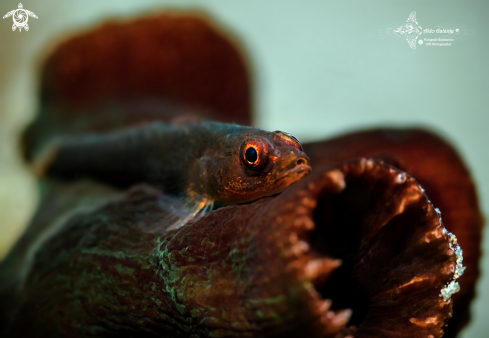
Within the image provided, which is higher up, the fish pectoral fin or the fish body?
the fish body

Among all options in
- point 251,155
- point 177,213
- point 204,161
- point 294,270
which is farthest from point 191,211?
point 294,270

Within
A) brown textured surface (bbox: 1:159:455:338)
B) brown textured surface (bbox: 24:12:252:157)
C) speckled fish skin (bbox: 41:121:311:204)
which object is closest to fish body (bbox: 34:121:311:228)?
speckled fish skin (bbox: 41:121:311:204)

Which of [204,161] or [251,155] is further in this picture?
[204,161]

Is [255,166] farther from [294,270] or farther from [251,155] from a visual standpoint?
[294,270]

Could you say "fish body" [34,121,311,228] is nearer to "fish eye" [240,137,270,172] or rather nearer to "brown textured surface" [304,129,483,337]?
"fish eye" [240,137,270,172]

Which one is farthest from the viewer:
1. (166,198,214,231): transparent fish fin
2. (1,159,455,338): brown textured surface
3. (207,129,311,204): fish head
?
(166,198,214,231): transparent fish fin
